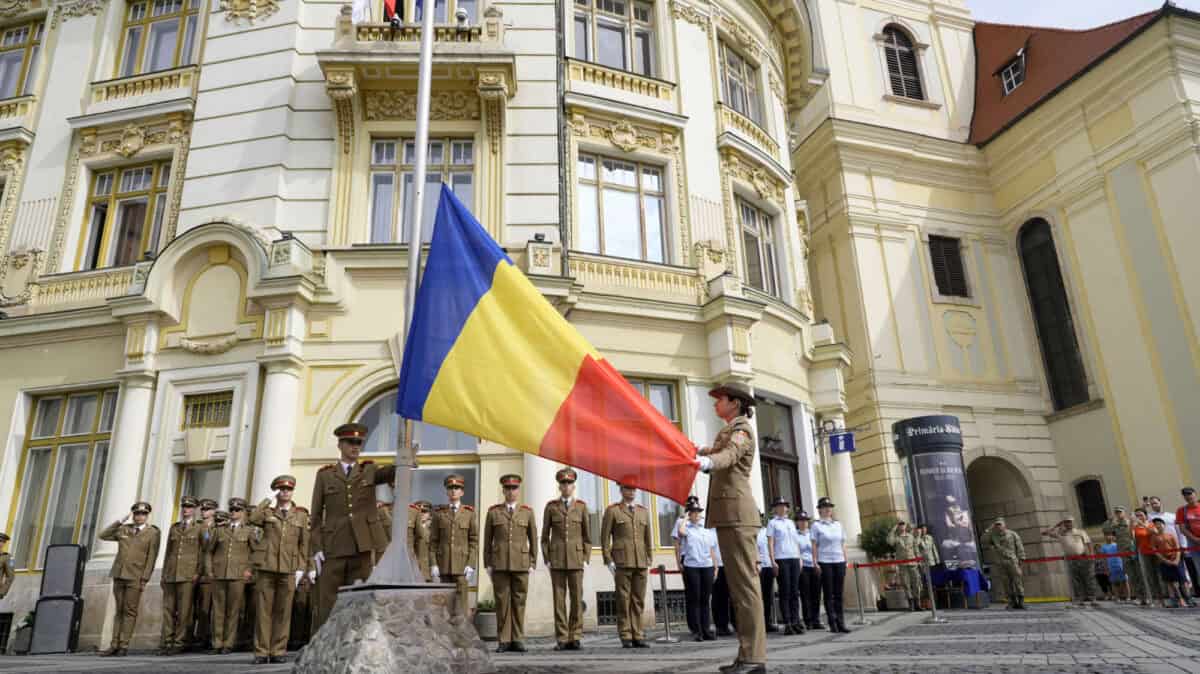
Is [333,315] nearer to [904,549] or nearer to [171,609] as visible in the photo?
[171,609]

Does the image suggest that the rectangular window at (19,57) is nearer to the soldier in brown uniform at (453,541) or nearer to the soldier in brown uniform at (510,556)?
the soldier in brown uniform at (453,541)

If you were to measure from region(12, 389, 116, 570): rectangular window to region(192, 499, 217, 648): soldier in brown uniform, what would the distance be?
265 centimetres

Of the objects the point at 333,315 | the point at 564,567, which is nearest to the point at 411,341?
the point at 564,567

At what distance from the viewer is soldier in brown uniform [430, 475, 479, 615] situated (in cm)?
975

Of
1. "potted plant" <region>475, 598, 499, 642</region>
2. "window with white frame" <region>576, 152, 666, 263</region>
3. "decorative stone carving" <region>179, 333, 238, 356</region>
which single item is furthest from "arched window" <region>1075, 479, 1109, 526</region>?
"decorative stone carving" <region>179, 333, 238, 356</region>

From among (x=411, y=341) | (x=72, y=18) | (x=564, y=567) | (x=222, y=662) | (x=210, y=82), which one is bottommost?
(x=222, y=662)

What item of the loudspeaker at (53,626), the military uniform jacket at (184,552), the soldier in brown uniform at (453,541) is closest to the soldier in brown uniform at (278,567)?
the soldier in brown uniform at (453,541)

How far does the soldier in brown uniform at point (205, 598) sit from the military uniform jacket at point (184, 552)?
0.06 m

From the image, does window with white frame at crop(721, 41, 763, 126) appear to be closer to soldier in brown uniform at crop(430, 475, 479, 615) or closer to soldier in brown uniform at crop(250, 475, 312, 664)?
soldier in brown uniform at crop(430, 475, 479, 615)

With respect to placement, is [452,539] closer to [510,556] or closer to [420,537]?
[420,537]

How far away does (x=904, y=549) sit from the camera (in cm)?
1620

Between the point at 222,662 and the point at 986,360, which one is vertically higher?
the point at 986,360

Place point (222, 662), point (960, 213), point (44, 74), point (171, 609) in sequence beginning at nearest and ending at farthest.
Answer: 1. point (222, 662)
2. point (171, 609)
3. point (44, 74)
4. point (960, 213)

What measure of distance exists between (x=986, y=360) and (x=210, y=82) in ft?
68.3
